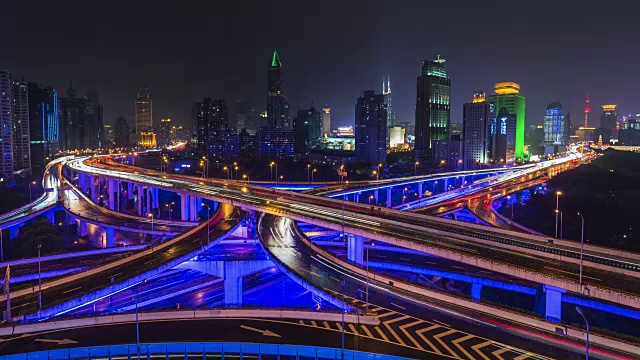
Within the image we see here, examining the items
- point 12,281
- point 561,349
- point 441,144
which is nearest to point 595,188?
point 441,144

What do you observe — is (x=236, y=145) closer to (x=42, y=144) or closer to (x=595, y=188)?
(x=42, y=144)

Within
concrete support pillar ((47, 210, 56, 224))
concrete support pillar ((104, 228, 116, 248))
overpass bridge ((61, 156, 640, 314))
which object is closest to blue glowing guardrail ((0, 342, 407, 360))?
A: overpass bridge ((61, 156, 640, 314))

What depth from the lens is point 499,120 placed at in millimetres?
173375

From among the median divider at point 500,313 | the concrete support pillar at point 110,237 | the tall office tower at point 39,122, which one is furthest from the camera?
the tall office tower at point 39,122

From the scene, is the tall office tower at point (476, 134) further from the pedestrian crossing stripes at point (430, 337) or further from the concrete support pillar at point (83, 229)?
the pedestrian crossing stripes at point (430, 337)

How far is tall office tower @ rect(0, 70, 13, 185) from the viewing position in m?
113

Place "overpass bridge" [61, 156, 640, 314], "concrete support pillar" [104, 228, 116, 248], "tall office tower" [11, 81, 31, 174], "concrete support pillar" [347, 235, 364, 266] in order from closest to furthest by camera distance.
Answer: "overpass bridge" [61, 156, 640, 314] < "concrete support pillar" [347, 235, 364, 266] < "concrete support pillar" [104, 228, 116, 248] < "tall office tower" [11, 81, 31, 174]

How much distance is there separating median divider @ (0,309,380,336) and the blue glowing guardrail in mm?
2469

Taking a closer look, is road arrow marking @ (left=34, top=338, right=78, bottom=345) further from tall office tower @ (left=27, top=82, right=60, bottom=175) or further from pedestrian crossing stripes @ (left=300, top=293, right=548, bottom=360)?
tall office tower @ (left=27, top=82, right=60, bottom=175)

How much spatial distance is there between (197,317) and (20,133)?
410ft

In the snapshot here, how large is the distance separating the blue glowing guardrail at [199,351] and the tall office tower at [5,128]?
354 ft

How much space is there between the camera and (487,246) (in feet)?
109

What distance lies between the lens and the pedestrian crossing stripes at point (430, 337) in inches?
844

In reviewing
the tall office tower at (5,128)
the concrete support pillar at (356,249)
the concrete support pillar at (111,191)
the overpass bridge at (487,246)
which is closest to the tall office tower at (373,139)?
the concrete support pillar at (111,191)
